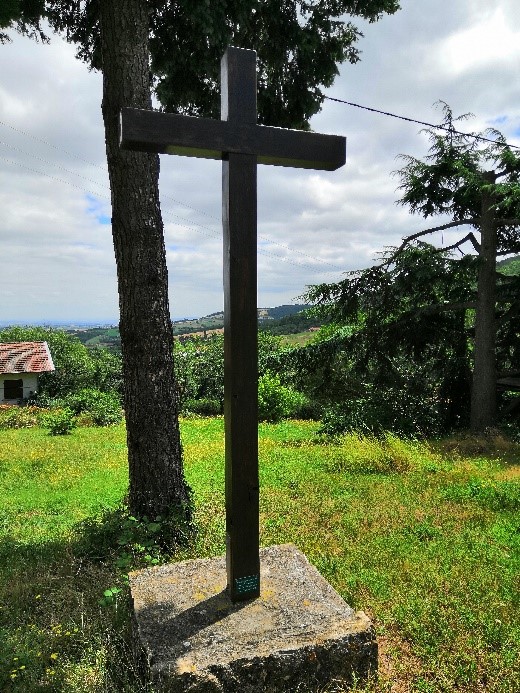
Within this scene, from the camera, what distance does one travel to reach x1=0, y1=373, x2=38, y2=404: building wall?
32.1 metres

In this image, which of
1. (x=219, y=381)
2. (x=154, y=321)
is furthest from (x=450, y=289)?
(x=219, y=381)

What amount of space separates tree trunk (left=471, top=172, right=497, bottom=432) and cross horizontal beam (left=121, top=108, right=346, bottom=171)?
1072cm

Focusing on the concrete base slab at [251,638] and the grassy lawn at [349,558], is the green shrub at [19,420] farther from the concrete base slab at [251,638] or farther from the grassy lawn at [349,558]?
the concrete base slab at [251,638]

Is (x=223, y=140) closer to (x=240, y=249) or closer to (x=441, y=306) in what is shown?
(x=240, y=249)

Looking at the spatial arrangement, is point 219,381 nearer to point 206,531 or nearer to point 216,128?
point 206,531

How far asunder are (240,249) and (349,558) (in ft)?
9.20

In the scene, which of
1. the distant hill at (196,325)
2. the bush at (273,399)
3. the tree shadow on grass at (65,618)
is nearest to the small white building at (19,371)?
the distant hill at (196,325)

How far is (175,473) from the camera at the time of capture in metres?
5.19

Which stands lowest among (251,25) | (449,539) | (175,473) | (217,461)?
(217,461)

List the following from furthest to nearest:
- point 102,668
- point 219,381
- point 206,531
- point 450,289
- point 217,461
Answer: point 219,381, point 450,289, point 217,461, point 206,531, point 102,668

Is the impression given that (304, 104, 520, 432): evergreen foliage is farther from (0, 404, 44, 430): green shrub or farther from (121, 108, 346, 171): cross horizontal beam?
(0, 404, 44, 430): green shrub

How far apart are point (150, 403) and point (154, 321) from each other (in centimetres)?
84

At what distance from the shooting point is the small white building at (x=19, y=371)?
32.0m

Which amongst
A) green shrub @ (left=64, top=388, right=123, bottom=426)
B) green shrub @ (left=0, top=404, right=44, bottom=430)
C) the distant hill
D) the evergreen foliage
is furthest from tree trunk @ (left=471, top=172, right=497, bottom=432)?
green shrub @ (left=0, top=404, right=44, bottom=430)
